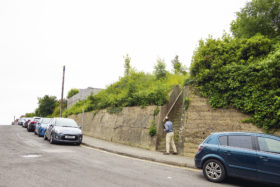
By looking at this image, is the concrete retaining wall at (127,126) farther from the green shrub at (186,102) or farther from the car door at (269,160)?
the car door at (269,160)

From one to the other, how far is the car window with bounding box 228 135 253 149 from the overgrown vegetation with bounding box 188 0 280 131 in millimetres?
3488

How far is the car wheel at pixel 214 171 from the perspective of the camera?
6.37m

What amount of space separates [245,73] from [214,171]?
20.0 ft

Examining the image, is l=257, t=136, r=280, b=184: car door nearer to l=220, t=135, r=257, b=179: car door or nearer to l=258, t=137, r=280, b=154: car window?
l=258, t=137, r=280, b=154: car window

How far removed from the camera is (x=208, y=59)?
40.9 feet

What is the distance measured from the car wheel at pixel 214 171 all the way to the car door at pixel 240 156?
22 cm

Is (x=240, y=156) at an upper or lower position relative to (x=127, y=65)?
lower

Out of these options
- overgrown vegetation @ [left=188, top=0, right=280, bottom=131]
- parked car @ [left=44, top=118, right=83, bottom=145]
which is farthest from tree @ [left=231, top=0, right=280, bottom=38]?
parked car @ [left=44, top=118, right=83, bottom=145]

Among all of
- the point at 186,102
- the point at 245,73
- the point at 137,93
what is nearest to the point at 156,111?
the point at 186,102

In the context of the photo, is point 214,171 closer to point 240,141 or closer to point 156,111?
point 240,141

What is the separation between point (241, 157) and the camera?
611cm

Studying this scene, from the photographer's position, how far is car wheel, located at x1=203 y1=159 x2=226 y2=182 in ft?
20.9

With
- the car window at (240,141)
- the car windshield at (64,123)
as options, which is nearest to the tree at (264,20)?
the car window at (240,141)

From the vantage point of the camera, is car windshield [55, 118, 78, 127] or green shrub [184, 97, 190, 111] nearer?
green shrub [184, 97, 190, 111]
